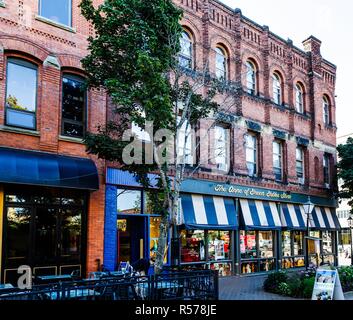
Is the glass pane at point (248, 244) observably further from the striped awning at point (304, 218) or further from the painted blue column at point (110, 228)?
the painted blue column at point (110, 228)

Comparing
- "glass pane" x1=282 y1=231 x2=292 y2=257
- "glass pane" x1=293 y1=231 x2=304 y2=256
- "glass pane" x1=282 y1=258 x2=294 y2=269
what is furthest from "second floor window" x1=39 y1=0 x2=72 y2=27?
"glass pane" x1=293 y1=231 x2=304 y2=256

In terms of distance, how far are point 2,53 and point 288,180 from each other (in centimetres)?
1482

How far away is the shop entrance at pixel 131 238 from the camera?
14.1m

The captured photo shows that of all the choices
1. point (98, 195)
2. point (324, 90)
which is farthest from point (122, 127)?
point (324, 90)

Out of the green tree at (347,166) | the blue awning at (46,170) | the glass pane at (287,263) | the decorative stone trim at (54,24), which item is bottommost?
the glass pane at (287,263)

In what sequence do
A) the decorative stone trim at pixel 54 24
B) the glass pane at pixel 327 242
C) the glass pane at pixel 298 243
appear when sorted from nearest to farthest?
the decorative stone trim at pixel 54 24 → the glass pane at pixel 298 243 → the glass pane at pixel 327 242

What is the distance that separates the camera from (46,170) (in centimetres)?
1137

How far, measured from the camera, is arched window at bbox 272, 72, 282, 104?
21.1 metres

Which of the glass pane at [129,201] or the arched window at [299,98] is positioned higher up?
the arched window at [299,98]

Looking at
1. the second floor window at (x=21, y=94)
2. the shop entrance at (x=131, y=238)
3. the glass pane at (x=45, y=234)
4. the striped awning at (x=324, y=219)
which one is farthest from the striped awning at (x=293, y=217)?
the second floor window at (x=21, y=94)

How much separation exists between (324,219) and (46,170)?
16.8m

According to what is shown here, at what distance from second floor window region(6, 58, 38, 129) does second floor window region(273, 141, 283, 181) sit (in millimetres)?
12716

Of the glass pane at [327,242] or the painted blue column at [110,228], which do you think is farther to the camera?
the glass pane at [327,242]

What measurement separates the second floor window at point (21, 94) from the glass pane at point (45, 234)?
8.64 ft
